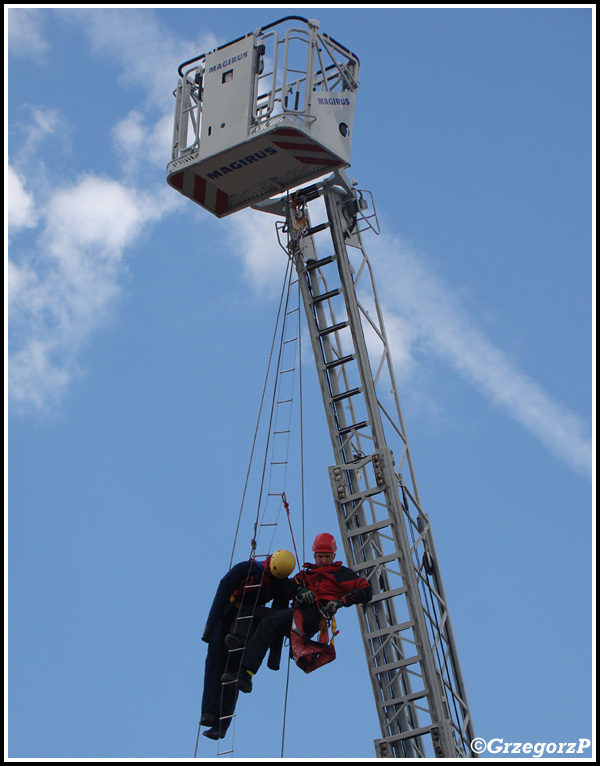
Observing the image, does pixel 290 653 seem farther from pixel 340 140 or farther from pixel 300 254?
pixel 340 140

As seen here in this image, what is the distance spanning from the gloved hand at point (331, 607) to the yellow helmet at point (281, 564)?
0.82 metres

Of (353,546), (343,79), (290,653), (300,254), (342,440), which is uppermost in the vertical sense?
(343,79)

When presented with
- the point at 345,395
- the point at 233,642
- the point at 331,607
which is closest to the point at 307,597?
the point at 331,607

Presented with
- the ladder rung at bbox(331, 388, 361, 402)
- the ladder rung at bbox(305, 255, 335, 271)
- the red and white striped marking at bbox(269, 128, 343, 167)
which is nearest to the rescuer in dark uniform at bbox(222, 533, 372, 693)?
the ladder rung at bbox(331, 388, 361, 402)

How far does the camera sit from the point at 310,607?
45.8 feet

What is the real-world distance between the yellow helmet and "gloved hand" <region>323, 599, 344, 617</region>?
2.68ft

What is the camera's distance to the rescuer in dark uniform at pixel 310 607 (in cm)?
1395

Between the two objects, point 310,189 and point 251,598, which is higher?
point 310,189

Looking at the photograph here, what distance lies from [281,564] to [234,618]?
87cm

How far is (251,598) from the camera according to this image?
47.9 ft

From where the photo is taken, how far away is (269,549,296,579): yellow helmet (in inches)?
573

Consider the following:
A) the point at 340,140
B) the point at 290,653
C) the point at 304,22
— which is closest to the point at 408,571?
the point at 290,653

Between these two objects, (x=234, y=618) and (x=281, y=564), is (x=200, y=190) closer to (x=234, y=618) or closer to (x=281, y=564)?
(x=281, y=564)

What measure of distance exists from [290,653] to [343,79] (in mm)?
7126
